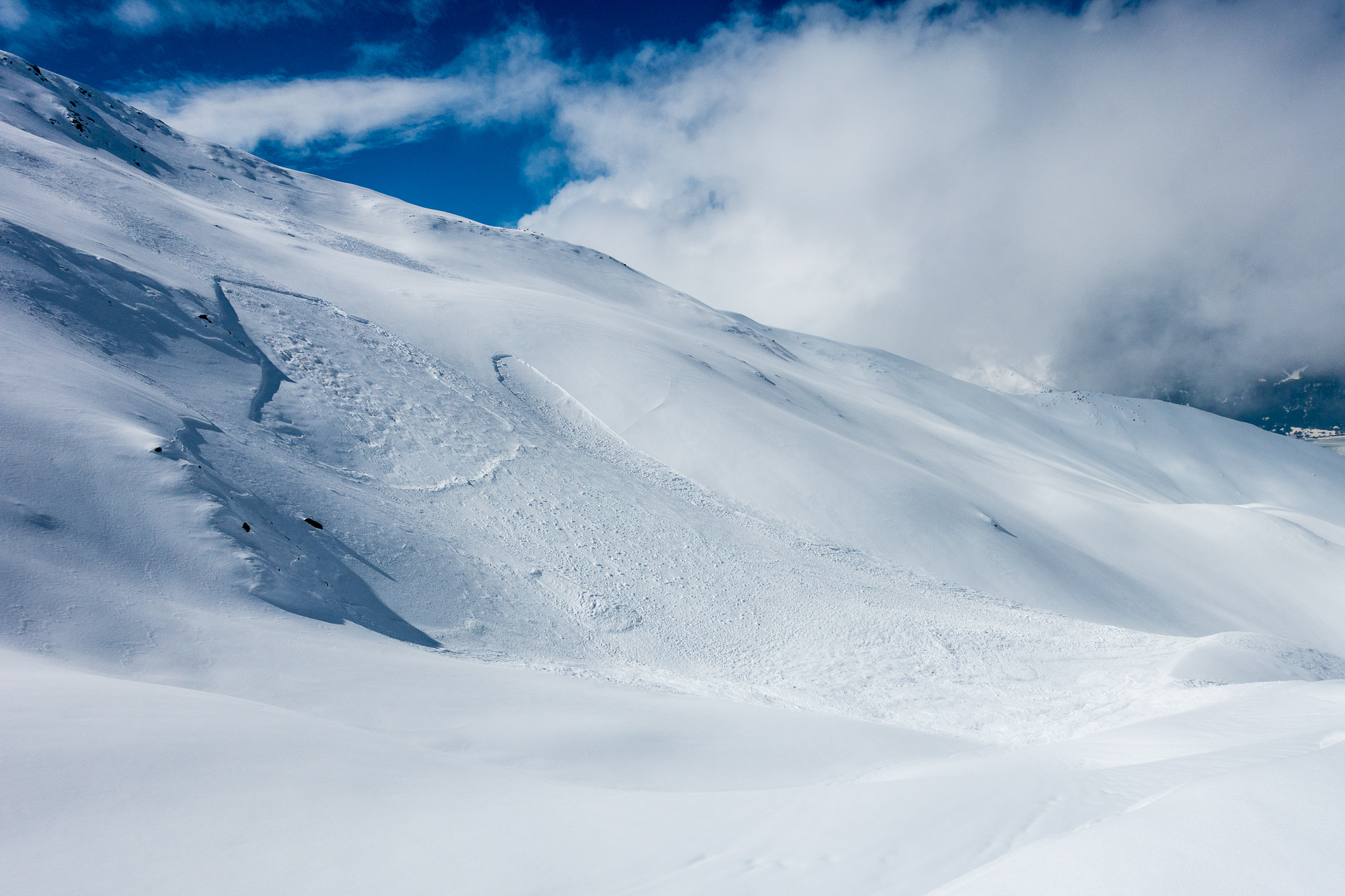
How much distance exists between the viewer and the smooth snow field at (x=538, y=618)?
13.4 feet

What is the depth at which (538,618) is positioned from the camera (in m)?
13.4

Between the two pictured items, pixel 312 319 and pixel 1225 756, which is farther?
pixel 312 319

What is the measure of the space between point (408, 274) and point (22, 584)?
83.2 ft

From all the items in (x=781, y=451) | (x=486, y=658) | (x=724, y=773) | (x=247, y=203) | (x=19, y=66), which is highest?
(x=19, y=66)

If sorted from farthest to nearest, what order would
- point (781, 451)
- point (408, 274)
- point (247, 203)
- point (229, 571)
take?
point (247, 203)
point (408, 274)
point (781, 451)
point (229, 571)

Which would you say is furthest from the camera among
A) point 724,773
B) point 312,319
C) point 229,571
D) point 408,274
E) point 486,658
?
point 408,274

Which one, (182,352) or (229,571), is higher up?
(182,352)

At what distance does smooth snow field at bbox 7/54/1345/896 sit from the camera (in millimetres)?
4090

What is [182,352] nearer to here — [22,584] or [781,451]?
[22,584]

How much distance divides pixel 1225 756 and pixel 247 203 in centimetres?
4829

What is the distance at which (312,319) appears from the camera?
1998 cm

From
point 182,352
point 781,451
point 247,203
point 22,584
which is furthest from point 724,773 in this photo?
point 247,203

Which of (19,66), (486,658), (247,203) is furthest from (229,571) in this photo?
(19,66)

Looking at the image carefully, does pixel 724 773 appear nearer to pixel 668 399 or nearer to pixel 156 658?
pixel 156 658
